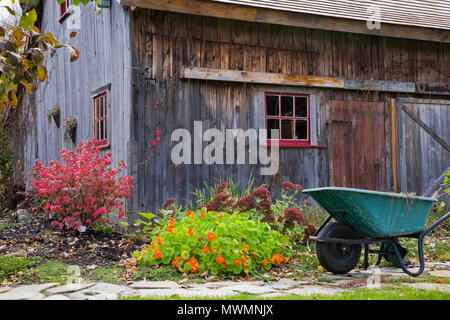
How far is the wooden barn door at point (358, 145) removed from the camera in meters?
9.05

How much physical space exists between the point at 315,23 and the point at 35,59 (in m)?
6.30

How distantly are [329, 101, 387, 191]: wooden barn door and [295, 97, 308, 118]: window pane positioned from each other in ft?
1.41

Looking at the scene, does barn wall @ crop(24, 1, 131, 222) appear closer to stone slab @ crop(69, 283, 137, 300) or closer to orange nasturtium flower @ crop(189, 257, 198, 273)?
orange nasturtium flower @ crop(189, 257, 198, 273)

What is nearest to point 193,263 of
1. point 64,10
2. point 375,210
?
point 375,210

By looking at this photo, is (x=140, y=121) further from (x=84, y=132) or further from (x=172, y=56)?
(x=84, y=132)

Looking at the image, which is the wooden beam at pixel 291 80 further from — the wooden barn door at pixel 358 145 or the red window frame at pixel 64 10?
the red window frame at pixel 64 10

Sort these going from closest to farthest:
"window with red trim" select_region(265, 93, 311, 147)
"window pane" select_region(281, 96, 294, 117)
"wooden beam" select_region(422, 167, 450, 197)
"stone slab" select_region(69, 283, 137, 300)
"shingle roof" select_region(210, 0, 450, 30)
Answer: "stone slab" select_region(69, 283, 137, 300)
"shingle roof" select_region(210, 0, 450, 30)
"window with red trim" select_region(265, 93, 311, 147)
"window pane" select_region(281, 96, 294, 117)
"wooden beam" select_region(422, 167, 450, 197)

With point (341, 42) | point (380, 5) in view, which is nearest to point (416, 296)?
point (341, 42)

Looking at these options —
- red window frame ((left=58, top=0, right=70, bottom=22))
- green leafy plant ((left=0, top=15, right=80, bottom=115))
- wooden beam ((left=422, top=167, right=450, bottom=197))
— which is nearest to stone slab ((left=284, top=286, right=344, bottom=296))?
green leafy plant ((left=0, top=15, right=80, bottom=115))

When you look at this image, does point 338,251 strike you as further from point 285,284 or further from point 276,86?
point 276,86

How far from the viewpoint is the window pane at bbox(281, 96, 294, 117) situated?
8.85 meters

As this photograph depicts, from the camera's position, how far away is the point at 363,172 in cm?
920

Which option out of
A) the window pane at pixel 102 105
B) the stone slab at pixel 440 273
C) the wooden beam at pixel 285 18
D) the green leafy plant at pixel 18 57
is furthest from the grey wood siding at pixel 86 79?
the stone slab at pixel 440 273

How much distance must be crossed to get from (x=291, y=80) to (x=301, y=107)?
533mm
